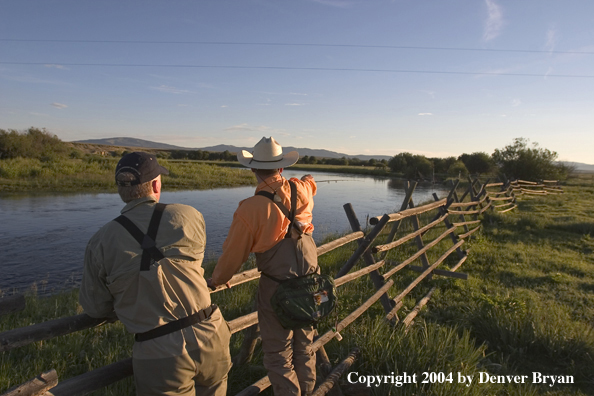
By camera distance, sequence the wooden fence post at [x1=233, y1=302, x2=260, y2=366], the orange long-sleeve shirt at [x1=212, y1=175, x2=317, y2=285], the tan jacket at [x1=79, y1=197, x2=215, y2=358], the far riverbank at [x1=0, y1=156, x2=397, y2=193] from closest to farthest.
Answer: the tan jacket at [x1=79, y1=197, x2=215, y2=358]
the orange long-sleeve shirt at [x1=212, y1=175, x2=317, y2=285]
the wooden fence post at [x1=233, y1=302, x2=260, y2=366]
the far riverbank at [x1=0, y1=156, x2=397, y2=193]

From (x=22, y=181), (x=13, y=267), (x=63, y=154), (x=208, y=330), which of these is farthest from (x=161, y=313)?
(x=63, y=154)

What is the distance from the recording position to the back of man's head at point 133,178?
189 centimetres

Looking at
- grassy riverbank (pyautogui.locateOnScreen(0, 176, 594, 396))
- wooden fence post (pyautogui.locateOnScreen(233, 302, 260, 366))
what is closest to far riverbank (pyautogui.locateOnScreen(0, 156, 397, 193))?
grassy riverbank (pyautogui.locateOnScreen(0, 176, 594, 396))

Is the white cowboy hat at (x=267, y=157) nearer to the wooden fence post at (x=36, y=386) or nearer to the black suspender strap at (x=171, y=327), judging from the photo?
the black suspender strap at (x=171, y=327)

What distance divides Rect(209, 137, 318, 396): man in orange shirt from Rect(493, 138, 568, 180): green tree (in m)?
34.1

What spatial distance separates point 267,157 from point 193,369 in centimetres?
143

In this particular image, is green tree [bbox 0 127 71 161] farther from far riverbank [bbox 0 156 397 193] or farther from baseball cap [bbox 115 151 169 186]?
baseball cap [bbox 115 151 169 186]

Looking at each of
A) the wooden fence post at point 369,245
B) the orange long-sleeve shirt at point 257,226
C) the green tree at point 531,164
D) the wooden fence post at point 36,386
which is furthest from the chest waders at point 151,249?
the green tree at point 531,164

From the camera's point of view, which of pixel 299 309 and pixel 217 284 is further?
pixel 217 284

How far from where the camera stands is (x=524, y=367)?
394 centimetres

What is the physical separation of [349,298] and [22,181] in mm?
26930

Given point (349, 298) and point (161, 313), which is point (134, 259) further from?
point (349, 298)

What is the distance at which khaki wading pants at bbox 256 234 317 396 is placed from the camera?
2.48 m

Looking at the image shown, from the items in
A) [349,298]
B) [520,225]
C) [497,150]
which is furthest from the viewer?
[497,150]
